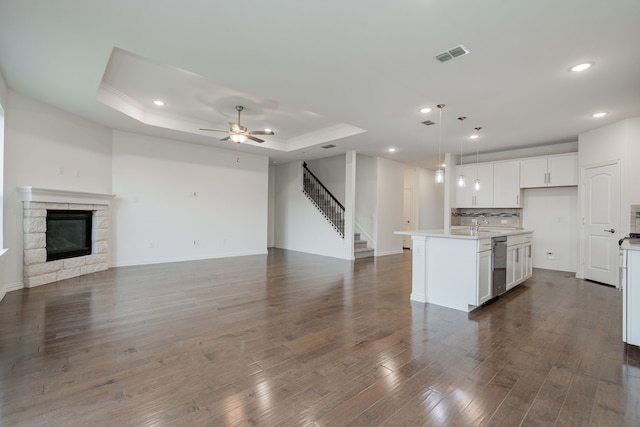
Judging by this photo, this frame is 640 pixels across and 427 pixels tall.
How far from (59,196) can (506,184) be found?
9.56 meters

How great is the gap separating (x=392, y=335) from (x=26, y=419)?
9.47 feet

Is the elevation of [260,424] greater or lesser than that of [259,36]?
lesser

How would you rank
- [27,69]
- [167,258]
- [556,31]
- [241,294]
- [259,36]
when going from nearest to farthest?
[556,31] < [259,36] < [27,69] < [241,294] < [167,258]

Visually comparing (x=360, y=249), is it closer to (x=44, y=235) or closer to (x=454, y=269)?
(x=454, y=269)

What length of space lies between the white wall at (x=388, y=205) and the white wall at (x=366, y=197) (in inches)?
6.3

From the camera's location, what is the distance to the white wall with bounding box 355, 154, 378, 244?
8.89m

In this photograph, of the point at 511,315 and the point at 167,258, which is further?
the point at 167,258

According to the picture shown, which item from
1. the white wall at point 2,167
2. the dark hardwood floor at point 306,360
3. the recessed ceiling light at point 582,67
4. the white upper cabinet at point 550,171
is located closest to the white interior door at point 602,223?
the white upper cabinet at point 550,171

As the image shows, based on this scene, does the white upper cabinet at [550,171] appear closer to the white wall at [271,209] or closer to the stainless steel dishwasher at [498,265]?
the stainless steel dishwasher at [498,265]

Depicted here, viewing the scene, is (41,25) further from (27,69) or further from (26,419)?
(26,419)

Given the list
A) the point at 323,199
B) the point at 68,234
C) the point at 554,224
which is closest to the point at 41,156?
the point at 68,234

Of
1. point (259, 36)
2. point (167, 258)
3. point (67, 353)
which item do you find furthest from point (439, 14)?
point (167, 258)

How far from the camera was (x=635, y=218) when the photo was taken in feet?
16.6

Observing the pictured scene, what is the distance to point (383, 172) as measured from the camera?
898cm
